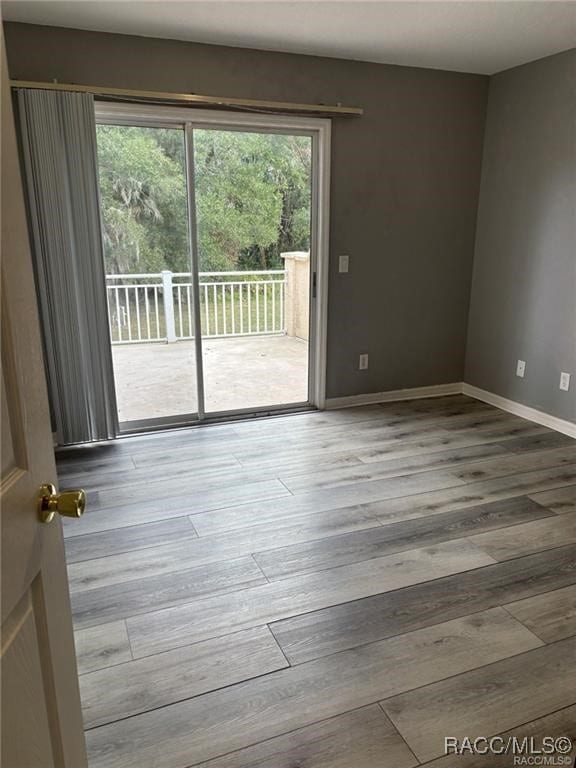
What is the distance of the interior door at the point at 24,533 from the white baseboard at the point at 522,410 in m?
3.68

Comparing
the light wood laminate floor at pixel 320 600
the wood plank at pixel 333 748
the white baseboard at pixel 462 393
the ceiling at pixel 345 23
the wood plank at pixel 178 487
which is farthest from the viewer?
the white baseboard at pixel 462 393

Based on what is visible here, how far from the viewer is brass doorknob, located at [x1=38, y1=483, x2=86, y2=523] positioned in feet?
2.87

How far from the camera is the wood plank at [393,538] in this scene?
7.64 feet

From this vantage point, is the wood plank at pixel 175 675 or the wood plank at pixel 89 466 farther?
the wood plank at pixel 89 466

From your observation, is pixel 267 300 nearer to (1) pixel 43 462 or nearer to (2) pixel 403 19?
(2) pixel 403 19

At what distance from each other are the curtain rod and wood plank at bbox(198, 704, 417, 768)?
10.7 ft

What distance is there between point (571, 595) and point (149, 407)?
115 inches

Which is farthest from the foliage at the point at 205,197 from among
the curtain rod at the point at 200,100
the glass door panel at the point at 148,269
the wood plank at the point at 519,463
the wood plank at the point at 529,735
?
the wood plank at the point at 529,735

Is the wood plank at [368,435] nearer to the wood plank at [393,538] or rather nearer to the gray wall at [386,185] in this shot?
the gray wall at [386,185]

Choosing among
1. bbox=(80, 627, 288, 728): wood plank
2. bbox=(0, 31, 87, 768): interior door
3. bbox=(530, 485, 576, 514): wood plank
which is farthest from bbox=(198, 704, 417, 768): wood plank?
bbox=(530, 485, 576, 514): wood plank

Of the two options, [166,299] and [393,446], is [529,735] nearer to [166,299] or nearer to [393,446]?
[393,446]

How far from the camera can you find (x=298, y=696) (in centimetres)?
166

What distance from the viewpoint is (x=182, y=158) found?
3.55 m

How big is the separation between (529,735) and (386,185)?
139 inches
